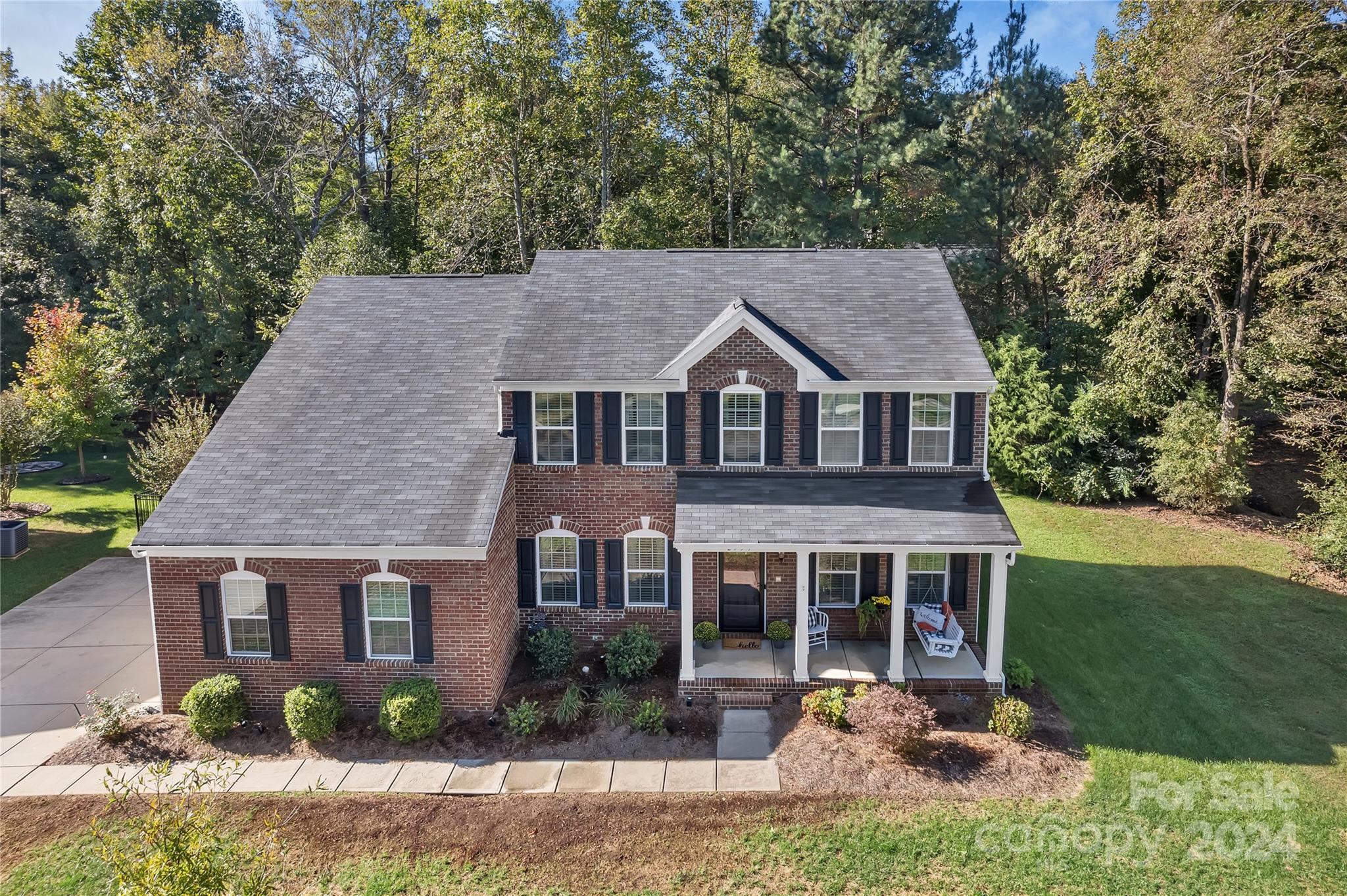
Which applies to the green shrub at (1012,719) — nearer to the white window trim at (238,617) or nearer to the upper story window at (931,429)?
the upper story window at (931,429)

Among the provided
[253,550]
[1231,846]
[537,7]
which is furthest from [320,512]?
[537,7]

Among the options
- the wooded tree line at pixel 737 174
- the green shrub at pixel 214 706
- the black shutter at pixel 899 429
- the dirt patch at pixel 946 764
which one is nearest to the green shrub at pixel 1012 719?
the dirt patch at pixel 946 764

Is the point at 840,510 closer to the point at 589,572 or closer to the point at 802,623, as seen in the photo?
the point at 802,623

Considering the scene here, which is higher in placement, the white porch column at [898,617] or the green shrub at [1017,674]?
the white porch column at [898,617]

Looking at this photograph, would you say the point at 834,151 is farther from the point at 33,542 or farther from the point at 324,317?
the point at 33,542

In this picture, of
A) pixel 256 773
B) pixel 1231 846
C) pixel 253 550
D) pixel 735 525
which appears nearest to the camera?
pixel 1231 846
